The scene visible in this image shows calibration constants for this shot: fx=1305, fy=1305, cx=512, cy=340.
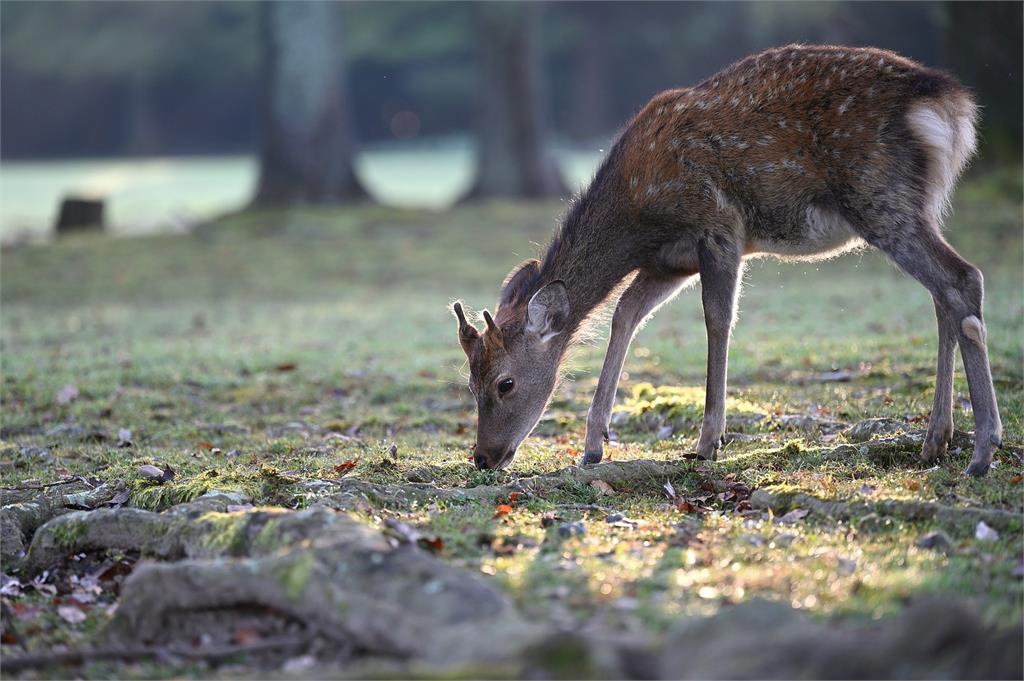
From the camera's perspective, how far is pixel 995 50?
17.4 meters

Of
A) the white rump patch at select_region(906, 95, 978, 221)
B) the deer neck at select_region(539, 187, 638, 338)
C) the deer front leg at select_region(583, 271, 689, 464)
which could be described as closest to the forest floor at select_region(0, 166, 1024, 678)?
the deer front leg at select_region(583, 271, 689, 464)

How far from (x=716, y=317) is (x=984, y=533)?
228cm

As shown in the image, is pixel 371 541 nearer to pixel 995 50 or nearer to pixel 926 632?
pixel 926 632

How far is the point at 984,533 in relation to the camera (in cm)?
528

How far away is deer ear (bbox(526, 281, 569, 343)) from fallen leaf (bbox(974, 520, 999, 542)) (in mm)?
2740

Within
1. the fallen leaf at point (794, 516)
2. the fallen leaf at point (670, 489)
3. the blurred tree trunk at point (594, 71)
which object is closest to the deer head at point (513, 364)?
the fallen leaf at point (670, 489)

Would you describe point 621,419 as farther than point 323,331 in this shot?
No

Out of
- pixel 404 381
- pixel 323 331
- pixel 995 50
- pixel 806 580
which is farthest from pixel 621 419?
pixel 995 50

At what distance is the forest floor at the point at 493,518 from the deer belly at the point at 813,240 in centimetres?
101

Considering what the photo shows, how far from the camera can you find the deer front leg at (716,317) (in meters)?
7.15

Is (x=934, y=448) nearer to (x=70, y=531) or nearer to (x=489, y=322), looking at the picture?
(x=489, y=322)

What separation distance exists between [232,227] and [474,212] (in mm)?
4204

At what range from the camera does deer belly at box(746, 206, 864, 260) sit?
695 cm

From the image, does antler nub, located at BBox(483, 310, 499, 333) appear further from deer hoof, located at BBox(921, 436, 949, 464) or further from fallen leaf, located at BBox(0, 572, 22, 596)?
fallen leaf, located at BBox(0, 572, 22, 596)
